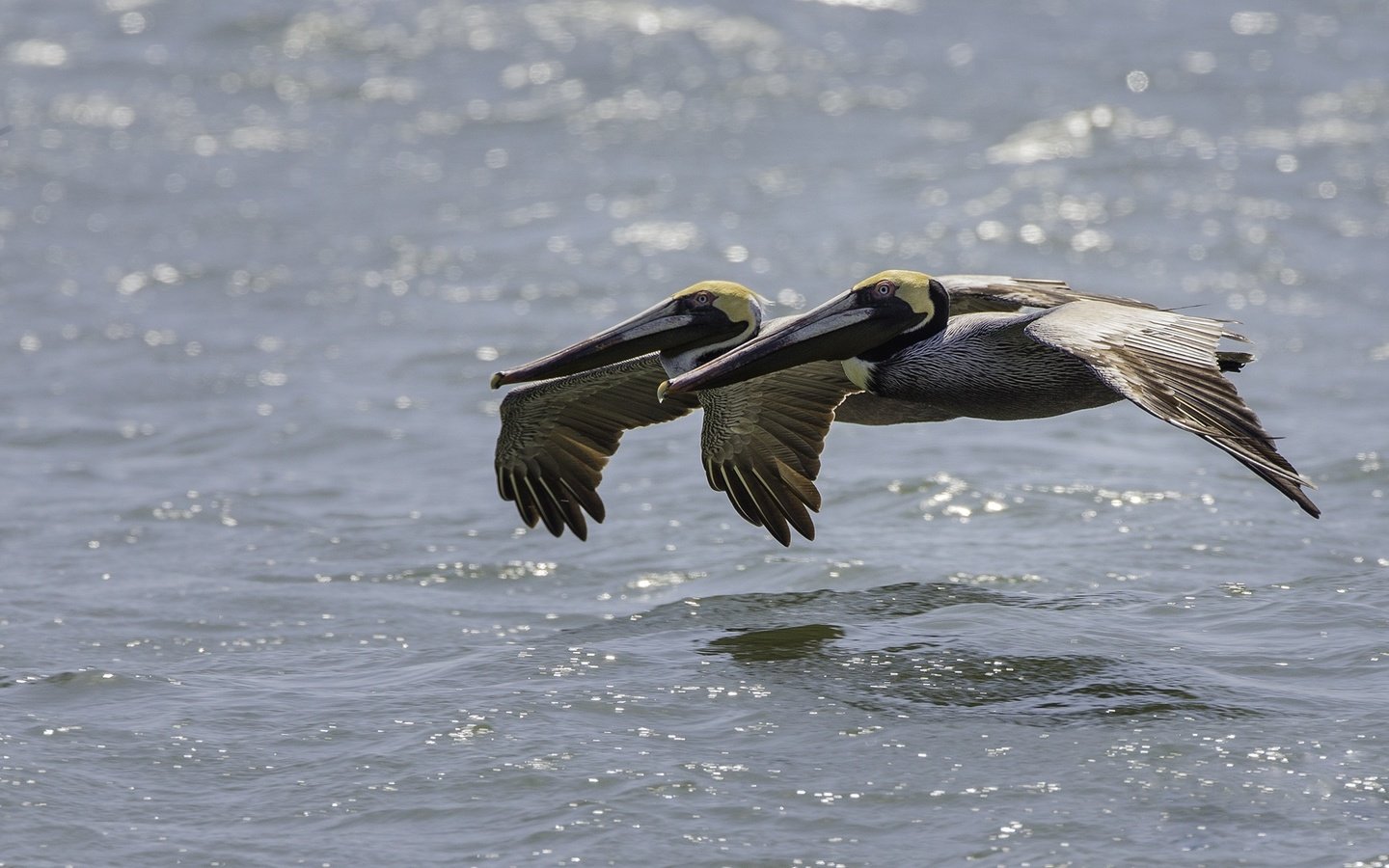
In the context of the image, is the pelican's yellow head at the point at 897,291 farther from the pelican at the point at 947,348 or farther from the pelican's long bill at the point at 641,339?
the pelican's long bill at the point at 641,339

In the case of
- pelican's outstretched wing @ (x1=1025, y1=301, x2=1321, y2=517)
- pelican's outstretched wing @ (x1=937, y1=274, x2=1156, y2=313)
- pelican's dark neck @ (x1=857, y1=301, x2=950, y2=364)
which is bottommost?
pelican's outstretched wing @ (x1=1025, y1=301, x2=1321, y2=517)

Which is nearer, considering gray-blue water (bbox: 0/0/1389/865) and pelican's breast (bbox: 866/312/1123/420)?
gray-blue water (bbox: 0/0/1389/865)

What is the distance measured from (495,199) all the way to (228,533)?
22.8 feet

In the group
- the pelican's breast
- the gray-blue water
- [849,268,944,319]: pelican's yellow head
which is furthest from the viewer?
[849,268,944,319]: pelican's yellow head

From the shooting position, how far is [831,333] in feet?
21.4

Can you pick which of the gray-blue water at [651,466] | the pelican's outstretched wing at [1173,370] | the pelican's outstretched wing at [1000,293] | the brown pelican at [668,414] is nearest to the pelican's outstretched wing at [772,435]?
the brown pelican at [668,414]

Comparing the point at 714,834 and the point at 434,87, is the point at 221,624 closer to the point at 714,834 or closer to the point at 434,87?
the point at 714,834

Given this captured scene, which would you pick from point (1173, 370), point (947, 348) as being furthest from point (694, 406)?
point (1173, 370)

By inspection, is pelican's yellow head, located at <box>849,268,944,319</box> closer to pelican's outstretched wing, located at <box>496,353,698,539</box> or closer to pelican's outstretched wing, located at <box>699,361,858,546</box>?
pelican's outstretched wing, located at <box>699,361,858,546</box>

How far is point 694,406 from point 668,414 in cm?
13

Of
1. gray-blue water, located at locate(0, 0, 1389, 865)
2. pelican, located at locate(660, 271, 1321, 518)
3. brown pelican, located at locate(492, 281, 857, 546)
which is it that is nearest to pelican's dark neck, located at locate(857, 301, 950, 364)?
pelican, located at locate(660, 271, 1321, 518)

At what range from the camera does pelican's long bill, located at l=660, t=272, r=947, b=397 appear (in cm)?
638

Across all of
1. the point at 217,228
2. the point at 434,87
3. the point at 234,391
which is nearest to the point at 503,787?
the point at 234,391

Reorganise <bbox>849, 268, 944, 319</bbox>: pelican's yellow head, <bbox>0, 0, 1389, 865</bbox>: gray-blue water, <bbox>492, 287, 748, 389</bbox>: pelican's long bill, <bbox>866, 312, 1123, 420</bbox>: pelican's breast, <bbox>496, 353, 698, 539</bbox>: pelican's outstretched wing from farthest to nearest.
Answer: <bbox>496, 353, 698, 539</bbox>: pelican's outstretched wing → <bbox>492, 287, 748, 389</bbox>: pelican's long bill → <bbox>849, 268, 944, 319</bbox>: pelican's yellow head → <bbox>866, 312, 1123, 420</bbox>: pelican's breast → <bbox>0, 0, 1389, 865</bbox>: gray-blue water
